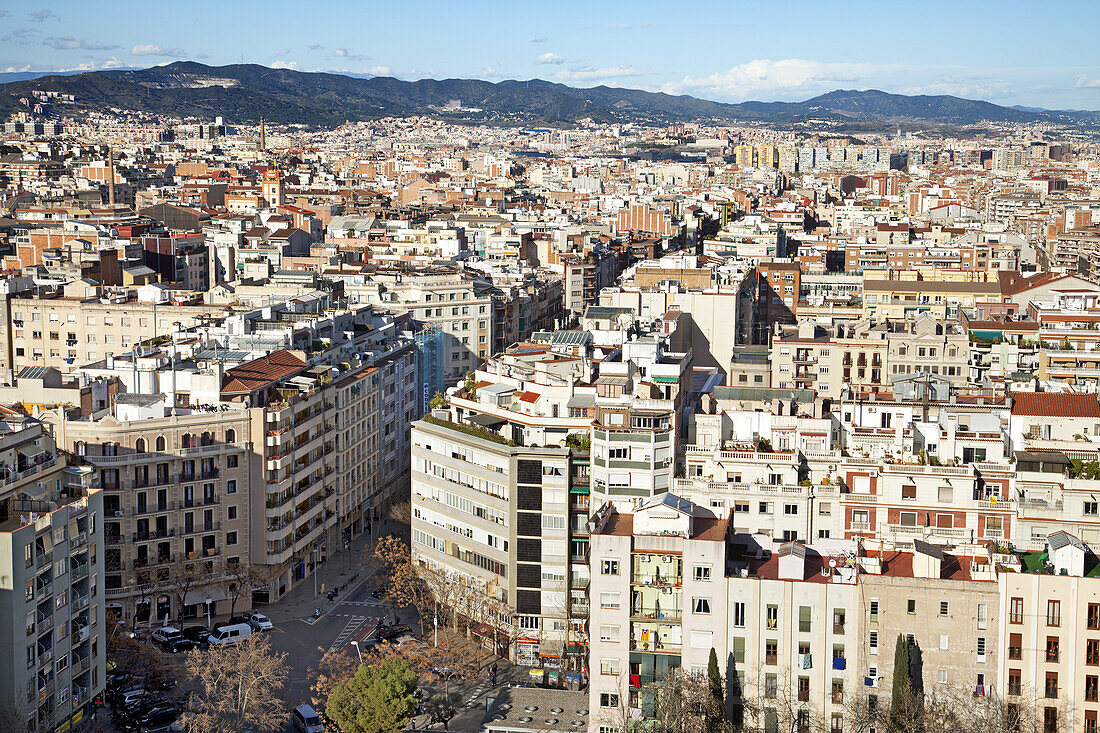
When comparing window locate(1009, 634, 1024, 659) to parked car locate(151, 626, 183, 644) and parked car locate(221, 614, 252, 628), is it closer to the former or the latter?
parked car locate(221, 614, 252, 628)

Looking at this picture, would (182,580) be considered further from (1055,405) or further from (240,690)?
(1055,405)

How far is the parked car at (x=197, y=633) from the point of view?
120ft

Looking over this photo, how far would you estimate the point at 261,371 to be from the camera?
137 feet

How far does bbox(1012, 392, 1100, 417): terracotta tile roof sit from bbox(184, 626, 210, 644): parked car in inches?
883

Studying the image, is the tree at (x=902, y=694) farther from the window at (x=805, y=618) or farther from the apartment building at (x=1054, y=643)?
the apartment building at (x=1054, y=643)

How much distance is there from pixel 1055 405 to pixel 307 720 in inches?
844

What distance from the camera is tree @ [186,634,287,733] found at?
99.6 feet

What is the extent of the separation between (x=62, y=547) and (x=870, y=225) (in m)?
87.9

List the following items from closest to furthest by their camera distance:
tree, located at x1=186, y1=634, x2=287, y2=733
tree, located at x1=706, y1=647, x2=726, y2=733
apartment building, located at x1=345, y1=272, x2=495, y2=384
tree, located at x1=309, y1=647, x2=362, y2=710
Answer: tree, located at x1=706, y1=647, x2=726, y2=733, tree, located at x1=186, y1=634, x2=287, y2=733, tree, located at x1=309, y1=647, x2=362, y2=710, apartment building, located at x1=345, y1=272, x2=495, y2=384

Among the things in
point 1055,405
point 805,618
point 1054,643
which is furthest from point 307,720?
point 1055,405

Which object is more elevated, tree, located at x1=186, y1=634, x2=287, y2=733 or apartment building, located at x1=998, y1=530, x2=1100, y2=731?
apartment building, located at x1=998, y1=530, x2=1100, y2=731

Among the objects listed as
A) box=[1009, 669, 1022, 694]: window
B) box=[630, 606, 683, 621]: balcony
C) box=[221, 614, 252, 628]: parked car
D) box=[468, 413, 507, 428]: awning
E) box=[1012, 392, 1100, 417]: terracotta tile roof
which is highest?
box=[1012, 392, 1100, 417]: terracotta tile roof

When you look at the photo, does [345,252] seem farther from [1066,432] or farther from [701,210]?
[701,210]

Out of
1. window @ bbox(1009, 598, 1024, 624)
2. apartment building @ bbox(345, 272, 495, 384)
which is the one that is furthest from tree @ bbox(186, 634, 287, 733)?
apartment building @ bbox(345, 272, 495, 384)
